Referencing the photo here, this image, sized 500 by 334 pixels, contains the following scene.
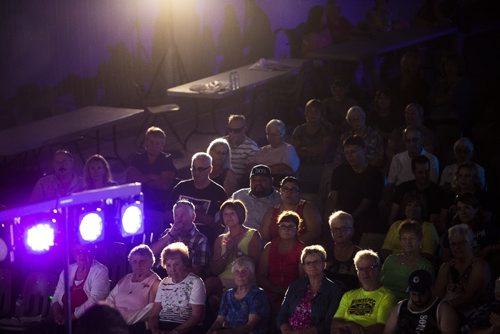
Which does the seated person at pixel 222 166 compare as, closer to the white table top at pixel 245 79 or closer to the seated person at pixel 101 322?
the white table top at pixel 245 79

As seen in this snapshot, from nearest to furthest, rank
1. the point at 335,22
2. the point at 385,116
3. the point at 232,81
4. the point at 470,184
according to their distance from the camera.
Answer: the point at 470,184 → the point at 385,116 → the point at 232,81 → the point at 335,22

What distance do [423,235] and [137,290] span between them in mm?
2225

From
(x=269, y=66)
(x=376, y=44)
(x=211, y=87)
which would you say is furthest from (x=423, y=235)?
(x=376, y=44)

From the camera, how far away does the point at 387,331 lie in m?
6.68

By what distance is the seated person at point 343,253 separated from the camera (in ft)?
24.1

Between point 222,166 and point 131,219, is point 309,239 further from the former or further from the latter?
point 131,219

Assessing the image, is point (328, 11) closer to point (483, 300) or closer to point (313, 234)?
point (313, 234)

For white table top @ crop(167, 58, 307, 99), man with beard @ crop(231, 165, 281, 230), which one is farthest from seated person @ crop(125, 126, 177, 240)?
white table top @ crop(167, 58, 307, 99)

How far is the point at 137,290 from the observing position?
25.3ft

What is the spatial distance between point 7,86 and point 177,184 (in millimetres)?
3387

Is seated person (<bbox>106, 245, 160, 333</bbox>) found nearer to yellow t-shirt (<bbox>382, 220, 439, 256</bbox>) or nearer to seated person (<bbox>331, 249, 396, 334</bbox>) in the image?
seated person (<bbox>331, 249, 396, 334</bbox>)

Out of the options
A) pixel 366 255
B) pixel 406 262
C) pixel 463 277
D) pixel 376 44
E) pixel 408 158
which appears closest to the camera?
pixel 366 255

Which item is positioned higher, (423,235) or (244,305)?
(423,235)

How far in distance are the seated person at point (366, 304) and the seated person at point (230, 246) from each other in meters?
1.10
